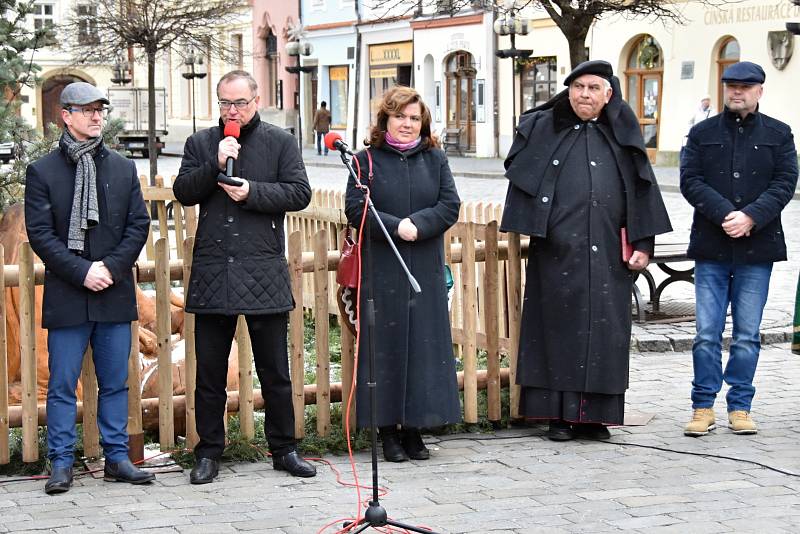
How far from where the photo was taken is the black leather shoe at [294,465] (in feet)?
21.1

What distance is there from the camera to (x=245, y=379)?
6.86 meters

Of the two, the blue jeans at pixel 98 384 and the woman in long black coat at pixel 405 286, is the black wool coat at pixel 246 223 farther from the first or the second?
the woman in long black coat at pixel 405 286

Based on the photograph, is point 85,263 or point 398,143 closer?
point 85,263

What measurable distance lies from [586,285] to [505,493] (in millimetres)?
1416

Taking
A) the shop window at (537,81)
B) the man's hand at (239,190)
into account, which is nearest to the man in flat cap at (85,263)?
the man's hand at (239,190)

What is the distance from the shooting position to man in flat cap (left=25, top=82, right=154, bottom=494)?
6086mm

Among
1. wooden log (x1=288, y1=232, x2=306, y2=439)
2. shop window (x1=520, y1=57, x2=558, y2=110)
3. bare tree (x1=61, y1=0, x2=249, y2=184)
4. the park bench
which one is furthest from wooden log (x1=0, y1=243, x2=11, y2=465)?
shop window (x1=520, y1=57, x2=558, y2=110)

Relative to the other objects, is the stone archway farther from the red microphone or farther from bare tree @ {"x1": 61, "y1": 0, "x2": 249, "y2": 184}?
the red microphone

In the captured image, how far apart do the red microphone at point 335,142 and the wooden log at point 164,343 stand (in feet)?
4.20

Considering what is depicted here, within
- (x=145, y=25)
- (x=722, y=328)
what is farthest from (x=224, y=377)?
(x=145, y=25)

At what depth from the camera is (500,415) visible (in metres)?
7.54

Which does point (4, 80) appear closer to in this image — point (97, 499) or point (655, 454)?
point (97, 499)

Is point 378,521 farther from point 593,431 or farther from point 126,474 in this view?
point 593,431

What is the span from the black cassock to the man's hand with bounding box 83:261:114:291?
2294mm
